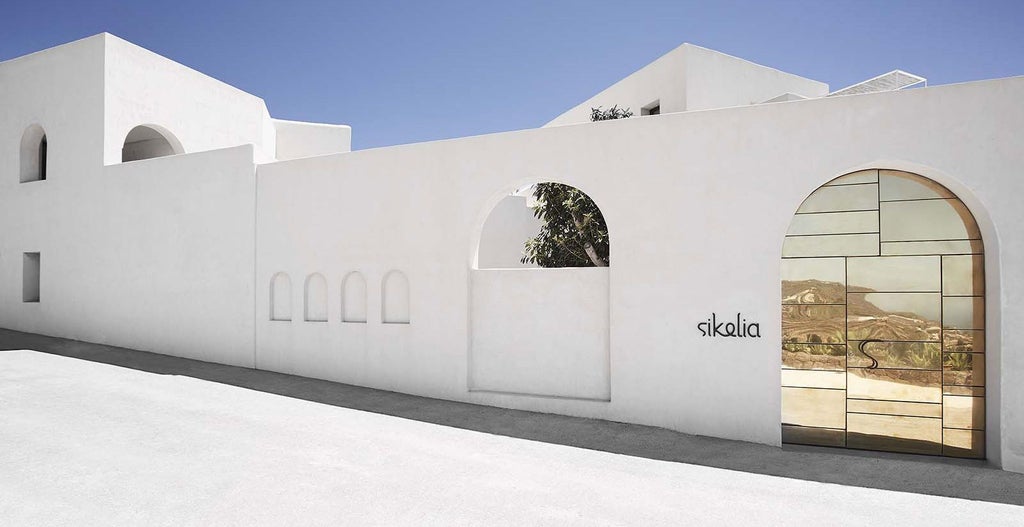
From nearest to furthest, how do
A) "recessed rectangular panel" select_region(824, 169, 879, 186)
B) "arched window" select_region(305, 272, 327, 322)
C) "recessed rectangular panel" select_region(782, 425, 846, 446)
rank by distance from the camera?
"recessed rectangular panel" select_region(824, 169, 879, 186) → "recessed rectangular panel" select_region(782, 425, 846, 446) → "arched window" select_region(305, 272, 327, 322)

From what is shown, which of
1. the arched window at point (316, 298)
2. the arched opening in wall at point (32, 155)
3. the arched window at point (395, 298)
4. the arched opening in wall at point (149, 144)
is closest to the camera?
the arched window at point (395, 298)

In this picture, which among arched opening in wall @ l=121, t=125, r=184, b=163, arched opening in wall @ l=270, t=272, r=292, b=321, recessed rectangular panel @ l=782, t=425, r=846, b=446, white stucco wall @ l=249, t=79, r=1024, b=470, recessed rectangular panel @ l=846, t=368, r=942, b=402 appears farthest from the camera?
arched opening in wall @ l=121, t=125, r=184, b=163

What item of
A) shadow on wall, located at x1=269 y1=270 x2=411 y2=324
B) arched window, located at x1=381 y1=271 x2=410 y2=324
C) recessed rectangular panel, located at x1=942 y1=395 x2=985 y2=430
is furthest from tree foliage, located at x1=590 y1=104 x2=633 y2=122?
recessed rectangular panel, located at x1=942 y1=395 x2=985 y2=430

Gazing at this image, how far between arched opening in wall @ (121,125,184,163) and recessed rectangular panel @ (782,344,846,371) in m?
14.7

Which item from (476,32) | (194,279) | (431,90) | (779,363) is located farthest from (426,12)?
(779,363)

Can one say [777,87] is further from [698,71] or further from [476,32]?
[476,32]

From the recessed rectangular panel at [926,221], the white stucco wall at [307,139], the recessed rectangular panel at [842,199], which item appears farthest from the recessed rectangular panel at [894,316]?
the white stucco wall at [307,139]

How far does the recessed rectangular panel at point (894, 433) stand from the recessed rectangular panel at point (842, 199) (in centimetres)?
255

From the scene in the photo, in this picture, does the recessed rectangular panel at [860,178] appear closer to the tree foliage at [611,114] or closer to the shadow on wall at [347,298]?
the shadow on wall at [347,298]

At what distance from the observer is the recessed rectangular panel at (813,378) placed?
24.0ft

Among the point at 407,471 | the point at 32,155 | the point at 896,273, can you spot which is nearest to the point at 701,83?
the point at 896,273

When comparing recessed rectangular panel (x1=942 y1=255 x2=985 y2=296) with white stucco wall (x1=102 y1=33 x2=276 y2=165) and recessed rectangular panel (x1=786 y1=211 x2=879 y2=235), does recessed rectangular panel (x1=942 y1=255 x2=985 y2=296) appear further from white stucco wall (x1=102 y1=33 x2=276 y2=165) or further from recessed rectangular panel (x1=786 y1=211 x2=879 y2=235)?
white stucco wall (x1=102 y1=33 x2=276 y2=165)

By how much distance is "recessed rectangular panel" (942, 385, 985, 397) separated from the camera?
6.93 metres

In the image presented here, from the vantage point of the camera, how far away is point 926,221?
280 inches
